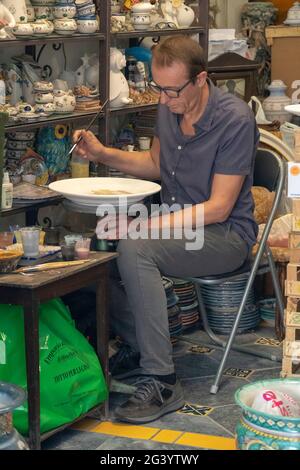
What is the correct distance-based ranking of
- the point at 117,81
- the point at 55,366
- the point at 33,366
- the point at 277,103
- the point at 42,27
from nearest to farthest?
the point at 33,366 < the point at 55,366 < the point at 42,27 < the point at 117,81 < the point at 277,103

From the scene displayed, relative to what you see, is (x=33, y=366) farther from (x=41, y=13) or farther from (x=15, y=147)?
(x=41, y=13)

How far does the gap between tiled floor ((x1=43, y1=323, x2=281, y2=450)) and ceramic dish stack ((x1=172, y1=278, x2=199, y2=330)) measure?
1.05 feet

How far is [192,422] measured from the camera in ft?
13.1

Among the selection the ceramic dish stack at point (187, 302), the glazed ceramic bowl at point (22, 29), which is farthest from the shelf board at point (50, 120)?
the ceramic dish stack at point (187, 302)

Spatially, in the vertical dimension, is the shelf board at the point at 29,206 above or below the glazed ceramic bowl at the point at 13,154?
below

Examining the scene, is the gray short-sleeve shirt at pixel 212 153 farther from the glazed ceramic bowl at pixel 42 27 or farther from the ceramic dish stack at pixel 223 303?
the ceramic dish stack at pixel 223 303

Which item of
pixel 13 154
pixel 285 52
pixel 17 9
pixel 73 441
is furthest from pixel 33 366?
pixel 285 52

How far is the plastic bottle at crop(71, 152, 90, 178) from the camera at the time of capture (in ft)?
15.8

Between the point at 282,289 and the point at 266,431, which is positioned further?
the point at 282,289

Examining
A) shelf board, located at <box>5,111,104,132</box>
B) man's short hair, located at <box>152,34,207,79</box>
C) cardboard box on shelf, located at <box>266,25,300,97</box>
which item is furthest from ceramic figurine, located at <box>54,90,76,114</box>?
cardboard box on shelf, located at <box>266,25,300,97</box>

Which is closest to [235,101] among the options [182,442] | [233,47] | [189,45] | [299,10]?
[189,45]

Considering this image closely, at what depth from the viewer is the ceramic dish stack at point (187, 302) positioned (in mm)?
5051

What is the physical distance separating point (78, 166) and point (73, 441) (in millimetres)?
1482

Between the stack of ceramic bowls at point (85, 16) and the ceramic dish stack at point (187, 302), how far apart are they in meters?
1.29
